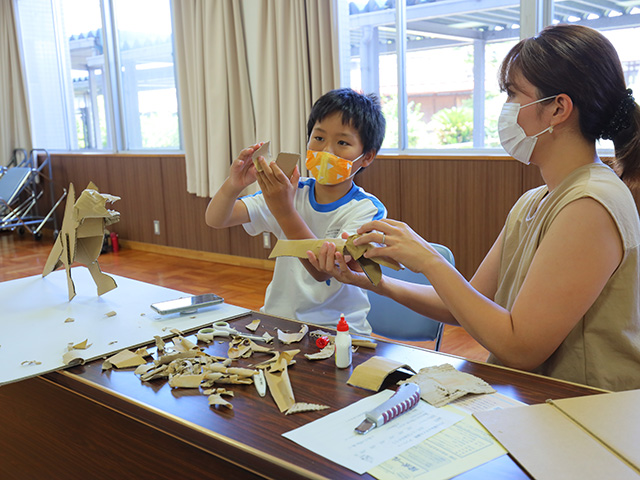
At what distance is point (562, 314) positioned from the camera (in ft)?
3.50

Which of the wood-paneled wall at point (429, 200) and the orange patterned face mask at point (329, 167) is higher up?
the orange patterned face mask at point (329, 167)

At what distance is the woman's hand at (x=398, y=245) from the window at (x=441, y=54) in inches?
88.8

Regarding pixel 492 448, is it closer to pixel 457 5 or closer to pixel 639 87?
pixel 639 87

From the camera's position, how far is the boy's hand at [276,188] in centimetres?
152

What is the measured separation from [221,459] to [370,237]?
0.51 metres

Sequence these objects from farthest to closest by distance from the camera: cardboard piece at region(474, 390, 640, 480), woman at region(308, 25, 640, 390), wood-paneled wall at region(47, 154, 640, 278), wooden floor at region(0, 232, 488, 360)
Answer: wooden floor at region(0, 232, 488, 360), wood-paneled wall at region(47, 154, 640, 278), woman at region(308, 25, 640, 390), cardboard piece at region(474, 390, 640, 480)

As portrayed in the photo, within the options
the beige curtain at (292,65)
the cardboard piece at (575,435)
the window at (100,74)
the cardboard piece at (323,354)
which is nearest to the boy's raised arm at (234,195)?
the cardboard piece at (323,354)

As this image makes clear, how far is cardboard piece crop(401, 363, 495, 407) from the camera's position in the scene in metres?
0.95

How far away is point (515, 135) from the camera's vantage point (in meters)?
1.34

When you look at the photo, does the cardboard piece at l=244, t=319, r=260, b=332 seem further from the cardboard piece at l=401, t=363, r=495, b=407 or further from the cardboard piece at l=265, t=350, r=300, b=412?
the cardboard piece at l=401, t=363, r=495, b=407

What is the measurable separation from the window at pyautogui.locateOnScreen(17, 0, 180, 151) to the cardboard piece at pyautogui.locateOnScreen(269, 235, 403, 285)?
428 centimetres

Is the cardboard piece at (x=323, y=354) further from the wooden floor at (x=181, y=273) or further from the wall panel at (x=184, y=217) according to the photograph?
the wall panel at (x=184, y=217)

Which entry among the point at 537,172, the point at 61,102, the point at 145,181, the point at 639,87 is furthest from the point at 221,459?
the point at 61,102

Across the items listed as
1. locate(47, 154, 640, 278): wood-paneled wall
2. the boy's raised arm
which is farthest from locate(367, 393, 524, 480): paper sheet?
locate(47, 154, 640, 278): wood-paneled wall
